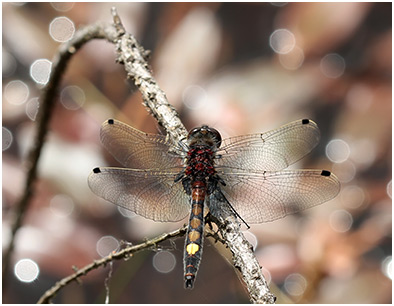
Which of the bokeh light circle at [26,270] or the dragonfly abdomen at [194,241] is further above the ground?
the bokeh light circle at [26,270]

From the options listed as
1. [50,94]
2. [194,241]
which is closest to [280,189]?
[194,241]

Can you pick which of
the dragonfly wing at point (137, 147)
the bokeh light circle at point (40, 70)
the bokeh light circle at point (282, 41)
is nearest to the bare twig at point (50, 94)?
the dragonfly wing at point (137, 147)

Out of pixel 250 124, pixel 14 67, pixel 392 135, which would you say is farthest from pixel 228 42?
pixel 14 67

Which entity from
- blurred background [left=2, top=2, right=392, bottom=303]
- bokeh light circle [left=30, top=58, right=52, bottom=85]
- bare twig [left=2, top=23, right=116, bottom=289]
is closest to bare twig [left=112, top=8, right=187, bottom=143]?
bare twig [left=2, top=23, right=116, bottom=289]

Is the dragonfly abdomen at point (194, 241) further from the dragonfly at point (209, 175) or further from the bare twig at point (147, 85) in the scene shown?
the bare twig at point (147, 85)

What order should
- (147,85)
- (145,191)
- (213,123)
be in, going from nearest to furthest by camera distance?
(147,85)
(145,191)
(213,123)

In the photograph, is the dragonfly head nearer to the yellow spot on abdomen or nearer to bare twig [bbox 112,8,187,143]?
bare twig [bbox 112,8,187,143]

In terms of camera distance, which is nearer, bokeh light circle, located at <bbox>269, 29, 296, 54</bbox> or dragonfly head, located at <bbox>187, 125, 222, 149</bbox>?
dragonfly head, located at <bbox>187, 125, 222, 149</bbox>

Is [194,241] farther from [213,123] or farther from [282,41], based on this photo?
[282,41]

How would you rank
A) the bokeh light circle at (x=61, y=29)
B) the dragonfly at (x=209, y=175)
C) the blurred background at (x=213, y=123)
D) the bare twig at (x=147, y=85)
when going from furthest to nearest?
the bokeh light circle at (x=61, y=29) → the blurred background at (x=213, y=123) → the dragonfly at (x=209, y=175) → the bare twig at (x=147, y=85)
